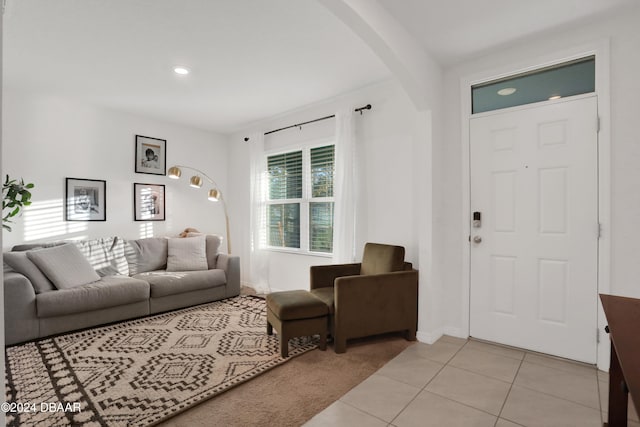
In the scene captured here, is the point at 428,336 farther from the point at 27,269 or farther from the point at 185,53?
the point at 27,269

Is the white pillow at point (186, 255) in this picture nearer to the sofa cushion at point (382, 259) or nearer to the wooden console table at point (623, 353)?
the sofa cushion at point (382, 259)

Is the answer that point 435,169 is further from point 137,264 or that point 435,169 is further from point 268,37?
point 137,264

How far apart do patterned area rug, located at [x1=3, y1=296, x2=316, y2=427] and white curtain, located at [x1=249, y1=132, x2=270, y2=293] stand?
1.28m

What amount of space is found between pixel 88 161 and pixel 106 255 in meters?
1.23

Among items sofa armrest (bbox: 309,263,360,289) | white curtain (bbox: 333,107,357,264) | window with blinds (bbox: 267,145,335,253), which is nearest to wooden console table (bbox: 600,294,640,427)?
sofa armrest (bbox: 309,263,360,289)

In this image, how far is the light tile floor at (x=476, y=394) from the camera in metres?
1.89

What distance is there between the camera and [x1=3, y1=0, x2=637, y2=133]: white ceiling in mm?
2324

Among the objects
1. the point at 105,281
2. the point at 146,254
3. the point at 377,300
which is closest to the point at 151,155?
the point at 146,254

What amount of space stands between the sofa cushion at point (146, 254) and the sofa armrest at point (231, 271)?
73 cm

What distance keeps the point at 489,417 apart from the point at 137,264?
3.98 meters

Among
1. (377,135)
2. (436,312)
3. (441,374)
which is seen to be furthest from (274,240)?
(441,374)

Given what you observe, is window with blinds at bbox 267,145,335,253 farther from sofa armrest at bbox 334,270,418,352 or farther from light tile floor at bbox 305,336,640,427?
light tile floor at bbox 305,336,640,427

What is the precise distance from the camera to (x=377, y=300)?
114 inches

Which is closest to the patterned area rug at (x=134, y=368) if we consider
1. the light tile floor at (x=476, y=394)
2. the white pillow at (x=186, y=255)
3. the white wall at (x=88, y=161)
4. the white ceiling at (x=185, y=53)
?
the light tile floor at (x=476, y=394)
